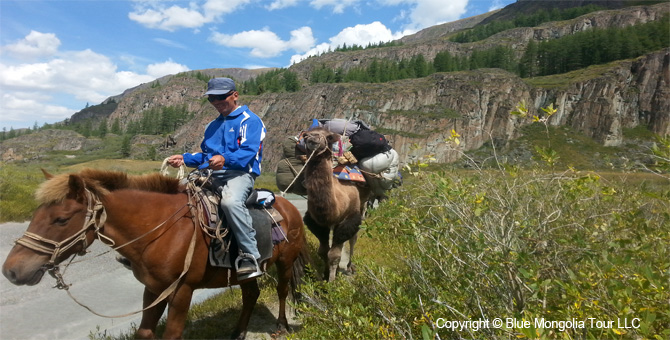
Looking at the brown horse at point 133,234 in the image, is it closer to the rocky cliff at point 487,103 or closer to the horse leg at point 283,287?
the horse leg at point 283,287

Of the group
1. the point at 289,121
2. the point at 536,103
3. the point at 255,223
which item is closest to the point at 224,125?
the point at 255,223

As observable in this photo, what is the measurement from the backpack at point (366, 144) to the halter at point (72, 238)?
455 centimetres

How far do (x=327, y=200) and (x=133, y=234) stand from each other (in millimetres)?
2725

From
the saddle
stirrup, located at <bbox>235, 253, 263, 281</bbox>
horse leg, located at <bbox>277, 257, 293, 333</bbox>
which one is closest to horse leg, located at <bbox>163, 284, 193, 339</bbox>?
the saddle

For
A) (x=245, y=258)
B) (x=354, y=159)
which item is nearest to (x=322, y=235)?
(x=354, y=159)

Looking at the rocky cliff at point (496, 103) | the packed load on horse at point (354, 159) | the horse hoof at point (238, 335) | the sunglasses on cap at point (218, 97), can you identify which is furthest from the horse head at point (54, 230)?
the rocky cliff at point (496, 103)

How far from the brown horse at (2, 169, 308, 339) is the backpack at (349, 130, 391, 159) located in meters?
3.61

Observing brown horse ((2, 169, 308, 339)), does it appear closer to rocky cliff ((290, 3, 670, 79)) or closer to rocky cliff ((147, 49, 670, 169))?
rocky cliff ((147, 49, 670, 169))

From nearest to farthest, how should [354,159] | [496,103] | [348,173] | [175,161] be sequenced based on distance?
[175,161]
[348,173]
[354,159]
[496,103]

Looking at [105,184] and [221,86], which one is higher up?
[221,86]

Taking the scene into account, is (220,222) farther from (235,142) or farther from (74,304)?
(74,304)

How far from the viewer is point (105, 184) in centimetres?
325

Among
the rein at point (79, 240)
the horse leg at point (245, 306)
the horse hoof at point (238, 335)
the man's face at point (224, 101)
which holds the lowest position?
the horse hoof at point (238, 335)

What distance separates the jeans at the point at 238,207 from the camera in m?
3.68
